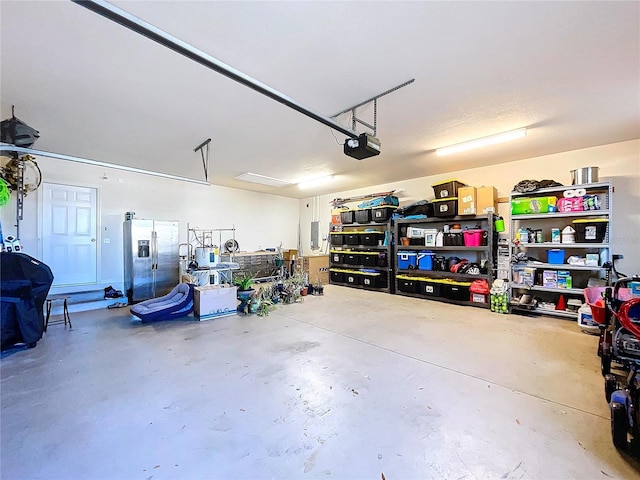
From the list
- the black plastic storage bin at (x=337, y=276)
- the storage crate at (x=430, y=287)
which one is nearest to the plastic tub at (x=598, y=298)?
the storage crate at (x=430, y=287)

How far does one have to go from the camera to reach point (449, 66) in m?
2.38

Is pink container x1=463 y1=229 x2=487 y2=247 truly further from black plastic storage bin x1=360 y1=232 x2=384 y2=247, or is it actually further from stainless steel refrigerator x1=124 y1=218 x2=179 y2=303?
stainless steel refrigerator x1=124 y1=218 x2=179 y2=303

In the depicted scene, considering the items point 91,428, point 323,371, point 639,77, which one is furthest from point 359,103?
point 91,428

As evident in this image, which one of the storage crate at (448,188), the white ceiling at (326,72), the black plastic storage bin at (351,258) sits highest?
the white ceiling at (326,72)

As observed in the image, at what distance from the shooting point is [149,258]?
18.6 ft

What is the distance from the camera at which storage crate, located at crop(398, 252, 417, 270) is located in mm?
6141

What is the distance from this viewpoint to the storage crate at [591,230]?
4.05 metres

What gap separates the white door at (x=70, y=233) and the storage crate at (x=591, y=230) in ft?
29.6

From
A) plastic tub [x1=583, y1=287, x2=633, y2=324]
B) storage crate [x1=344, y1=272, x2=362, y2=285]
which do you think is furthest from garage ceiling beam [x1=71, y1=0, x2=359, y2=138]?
storage crate [x1=344, y1=272, x2=362, y2=285]

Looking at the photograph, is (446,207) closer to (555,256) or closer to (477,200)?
(477,200)

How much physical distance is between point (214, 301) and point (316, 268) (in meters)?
3.88

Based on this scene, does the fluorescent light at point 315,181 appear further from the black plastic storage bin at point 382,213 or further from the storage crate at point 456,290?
the storage crate at point 456,290

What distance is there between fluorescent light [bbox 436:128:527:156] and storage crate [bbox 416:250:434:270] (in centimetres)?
225

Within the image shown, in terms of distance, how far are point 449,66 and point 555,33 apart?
73cm
